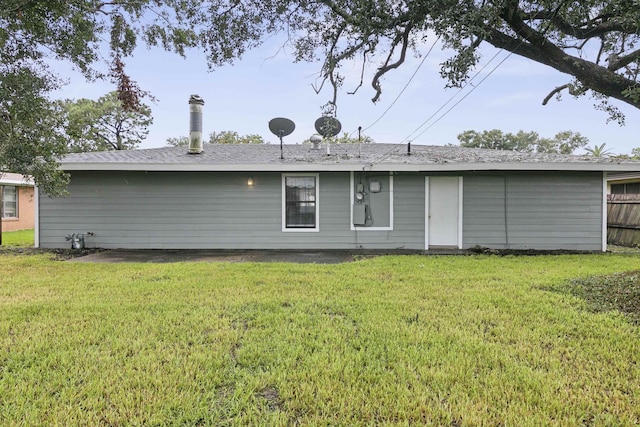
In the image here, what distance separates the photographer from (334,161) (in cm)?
834

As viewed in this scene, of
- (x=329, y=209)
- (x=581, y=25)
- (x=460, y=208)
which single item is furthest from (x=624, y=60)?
(x=329, y=209)

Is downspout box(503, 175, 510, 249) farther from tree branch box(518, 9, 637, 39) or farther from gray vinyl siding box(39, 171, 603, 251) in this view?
tree branch box(518, 9, 637, 39)

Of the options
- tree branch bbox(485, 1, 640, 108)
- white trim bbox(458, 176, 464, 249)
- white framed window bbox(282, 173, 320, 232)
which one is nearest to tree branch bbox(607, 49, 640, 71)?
tree branch bbox(485, 1, 640, 108)

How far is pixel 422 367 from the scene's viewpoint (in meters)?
2.52

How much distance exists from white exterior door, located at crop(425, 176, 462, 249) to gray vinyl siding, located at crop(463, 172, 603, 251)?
0.21m

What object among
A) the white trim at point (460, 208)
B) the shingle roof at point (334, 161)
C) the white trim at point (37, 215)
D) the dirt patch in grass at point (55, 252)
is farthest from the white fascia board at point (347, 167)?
the dirt patch in grass at point (55, 252)

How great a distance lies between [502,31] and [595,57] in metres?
2.43

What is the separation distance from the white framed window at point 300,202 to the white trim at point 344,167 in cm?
40

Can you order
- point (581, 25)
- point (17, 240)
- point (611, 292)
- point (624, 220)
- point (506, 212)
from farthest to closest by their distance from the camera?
1. point (17, 240)
2. point (624, 220)
3. point (506, 212)
4. point (611, 292)
5. point (581, 25)

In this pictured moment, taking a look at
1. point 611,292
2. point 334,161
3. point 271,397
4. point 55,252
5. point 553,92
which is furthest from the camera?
point 334,161

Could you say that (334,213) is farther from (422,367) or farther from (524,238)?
(422,367)

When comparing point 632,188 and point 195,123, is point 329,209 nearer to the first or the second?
point 195,123

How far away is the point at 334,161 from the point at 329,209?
1222mm

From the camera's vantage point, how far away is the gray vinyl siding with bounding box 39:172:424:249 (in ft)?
28.0
